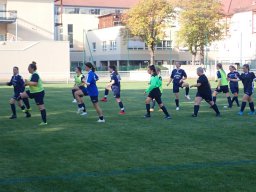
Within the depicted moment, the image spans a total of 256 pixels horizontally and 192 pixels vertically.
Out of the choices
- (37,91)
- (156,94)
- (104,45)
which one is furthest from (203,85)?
(104,45)

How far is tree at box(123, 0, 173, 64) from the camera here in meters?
58.3

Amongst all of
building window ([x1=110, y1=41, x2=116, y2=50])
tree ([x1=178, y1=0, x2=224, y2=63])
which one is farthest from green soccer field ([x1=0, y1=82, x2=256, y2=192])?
building window ([x1=110, y1=41, x2=116, y2=50])

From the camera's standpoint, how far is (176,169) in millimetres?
8016

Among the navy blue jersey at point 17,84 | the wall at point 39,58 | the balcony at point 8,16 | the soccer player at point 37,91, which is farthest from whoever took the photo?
the balcony at point 8,16

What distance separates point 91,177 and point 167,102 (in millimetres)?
14093

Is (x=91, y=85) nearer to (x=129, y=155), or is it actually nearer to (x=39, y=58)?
(x=129, y=155)

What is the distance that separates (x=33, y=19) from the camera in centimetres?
5584

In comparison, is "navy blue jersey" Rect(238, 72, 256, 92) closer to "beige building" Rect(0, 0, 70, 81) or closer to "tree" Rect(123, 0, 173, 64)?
"beige building" Rect(0, 0, 70, 81)

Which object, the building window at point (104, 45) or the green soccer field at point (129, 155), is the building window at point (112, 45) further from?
the green soccer field at point (129, 155)

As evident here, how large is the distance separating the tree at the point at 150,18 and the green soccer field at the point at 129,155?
1739 inches

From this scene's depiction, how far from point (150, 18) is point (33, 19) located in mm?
14012

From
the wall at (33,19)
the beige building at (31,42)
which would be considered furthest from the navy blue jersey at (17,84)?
the wall at (33,19)

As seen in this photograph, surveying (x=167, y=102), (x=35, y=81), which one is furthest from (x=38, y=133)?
(x=167, y=102)

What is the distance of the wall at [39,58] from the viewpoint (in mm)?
46188
